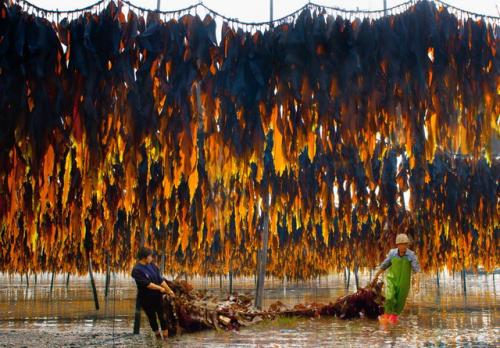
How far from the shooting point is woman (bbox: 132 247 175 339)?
942cm

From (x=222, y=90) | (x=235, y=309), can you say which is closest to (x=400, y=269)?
(x=235, y=309)

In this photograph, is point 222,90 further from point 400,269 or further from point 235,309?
point 235,309

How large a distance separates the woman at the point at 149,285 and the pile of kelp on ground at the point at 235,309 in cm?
43

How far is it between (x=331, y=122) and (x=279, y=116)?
365 mm

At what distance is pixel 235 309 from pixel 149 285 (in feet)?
12.0

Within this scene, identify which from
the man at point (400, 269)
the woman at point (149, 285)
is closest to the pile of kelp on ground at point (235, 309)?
the woman at point (149, 285)

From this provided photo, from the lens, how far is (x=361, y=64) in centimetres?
459

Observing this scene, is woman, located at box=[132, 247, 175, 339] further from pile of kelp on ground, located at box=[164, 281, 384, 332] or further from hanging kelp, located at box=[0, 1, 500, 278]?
hanging kelp, located at box=[0, 1, 500, 278]

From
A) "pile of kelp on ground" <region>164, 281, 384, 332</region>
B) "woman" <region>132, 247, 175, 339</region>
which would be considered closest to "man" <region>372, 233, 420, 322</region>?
"woman" <region>132, 247, 175, 339</region>

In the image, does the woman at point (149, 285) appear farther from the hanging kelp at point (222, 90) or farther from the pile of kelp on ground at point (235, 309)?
the hanging kelp at point (222, 90)

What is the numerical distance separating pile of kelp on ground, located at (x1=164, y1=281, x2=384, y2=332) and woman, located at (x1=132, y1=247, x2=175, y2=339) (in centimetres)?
43

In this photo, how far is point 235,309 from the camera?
1273 cm

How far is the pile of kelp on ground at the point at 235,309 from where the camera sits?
11016 mm

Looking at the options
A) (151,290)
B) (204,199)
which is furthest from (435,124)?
(151,290)
